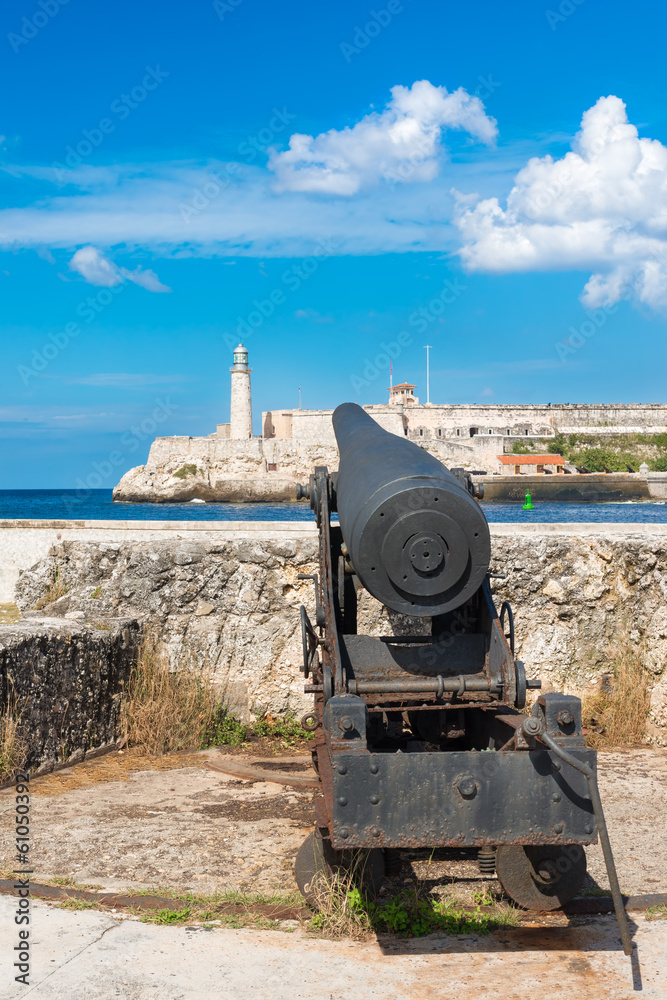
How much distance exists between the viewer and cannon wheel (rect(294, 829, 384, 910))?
388 centimetres

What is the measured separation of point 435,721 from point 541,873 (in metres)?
1.16

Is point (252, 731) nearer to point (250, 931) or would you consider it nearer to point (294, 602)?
point (294, 602)

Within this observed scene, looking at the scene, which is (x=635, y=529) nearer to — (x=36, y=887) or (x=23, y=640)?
(x=23, y=640)

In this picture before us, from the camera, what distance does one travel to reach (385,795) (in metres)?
3.31

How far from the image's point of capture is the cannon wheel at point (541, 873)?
152 inches

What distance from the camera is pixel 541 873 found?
385 centimetres

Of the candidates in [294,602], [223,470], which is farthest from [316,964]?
[223,470]

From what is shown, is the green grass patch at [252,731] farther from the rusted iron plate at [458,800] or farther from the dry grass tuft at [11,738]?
the rusted iron plate at [458,800]

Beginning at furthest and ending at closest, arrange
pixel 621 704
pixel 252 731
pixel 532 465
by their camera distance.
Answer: pixel 532 465
pixel 252 731
pixel 621 704

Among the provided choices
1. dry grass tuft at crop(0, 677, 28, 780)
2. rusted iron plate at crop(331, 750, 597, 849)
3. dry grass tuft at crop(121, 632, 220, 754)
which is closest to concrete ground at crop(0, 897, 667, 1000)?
rusted iron plate at crop(331, 750, 597, 849)

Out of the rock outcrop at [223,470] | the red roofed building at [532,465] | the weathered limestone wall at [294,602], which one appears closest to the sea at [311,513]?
the rock outcrop at [223,470]

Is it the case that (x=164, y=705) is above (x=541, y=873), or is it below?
above

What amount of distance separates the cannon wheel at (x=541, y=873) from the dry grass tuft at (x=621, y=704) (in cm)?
266

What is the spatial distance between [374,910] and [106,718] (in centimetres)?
306
